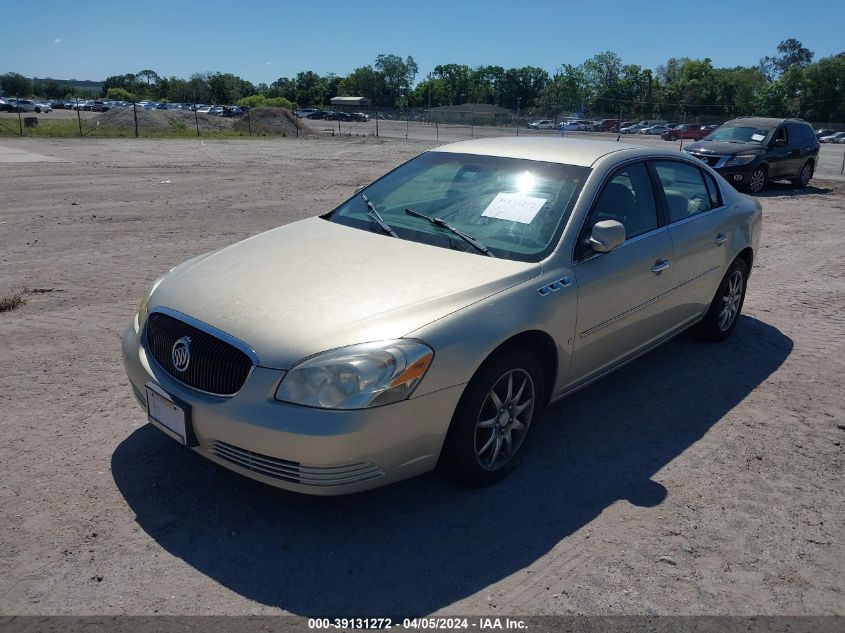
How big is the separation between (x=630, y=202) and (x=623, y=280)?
63 cm

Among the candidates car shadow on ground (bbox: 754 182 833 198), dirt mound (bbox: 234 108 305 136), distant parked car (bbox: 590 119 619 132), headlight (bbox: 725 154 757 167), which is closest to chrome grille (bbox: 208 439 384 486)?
headlight (bbox: 725 154 757 167)

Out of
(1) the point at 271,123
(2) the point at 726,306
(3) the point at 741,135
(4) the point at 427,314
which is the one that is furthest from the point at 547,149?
(1) the point at 271,123

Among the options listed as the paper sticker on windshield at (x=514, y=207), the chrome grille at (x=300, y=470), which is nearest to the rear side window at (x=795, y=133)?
the paper sticker on windshield at (x=514, y=207)

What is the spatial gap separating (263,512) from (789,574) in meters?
2.42

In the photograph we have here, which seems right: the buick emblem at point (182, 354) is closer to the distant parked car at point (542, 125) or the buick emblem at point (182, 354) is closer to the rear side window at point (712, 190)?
the rear side window at point (712, 190)

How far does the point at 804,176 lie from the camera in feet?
58.6

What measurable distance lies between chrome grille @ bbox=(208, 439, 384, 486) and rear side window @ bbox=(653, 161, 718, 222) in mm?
3039

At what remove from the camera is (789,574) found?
311 centimetres

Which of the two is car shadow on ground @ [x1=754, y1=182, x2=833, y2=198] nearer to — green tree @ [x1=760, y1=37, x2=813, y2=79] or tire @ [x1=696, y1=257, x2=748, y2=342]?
tire @ [x1=696, y1=257, x2=748, y2=342]

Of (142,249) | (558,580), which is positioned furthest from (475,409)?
(142,249)

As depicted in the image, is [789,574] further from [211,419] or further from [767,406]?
[211,419]

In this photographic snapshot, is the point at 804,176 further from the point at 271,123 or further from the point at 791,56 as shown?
the point at 791,56

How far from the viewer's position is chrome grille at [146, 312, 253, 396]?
10.3 ft

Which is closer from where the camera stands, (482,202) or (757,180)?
(482,202)
